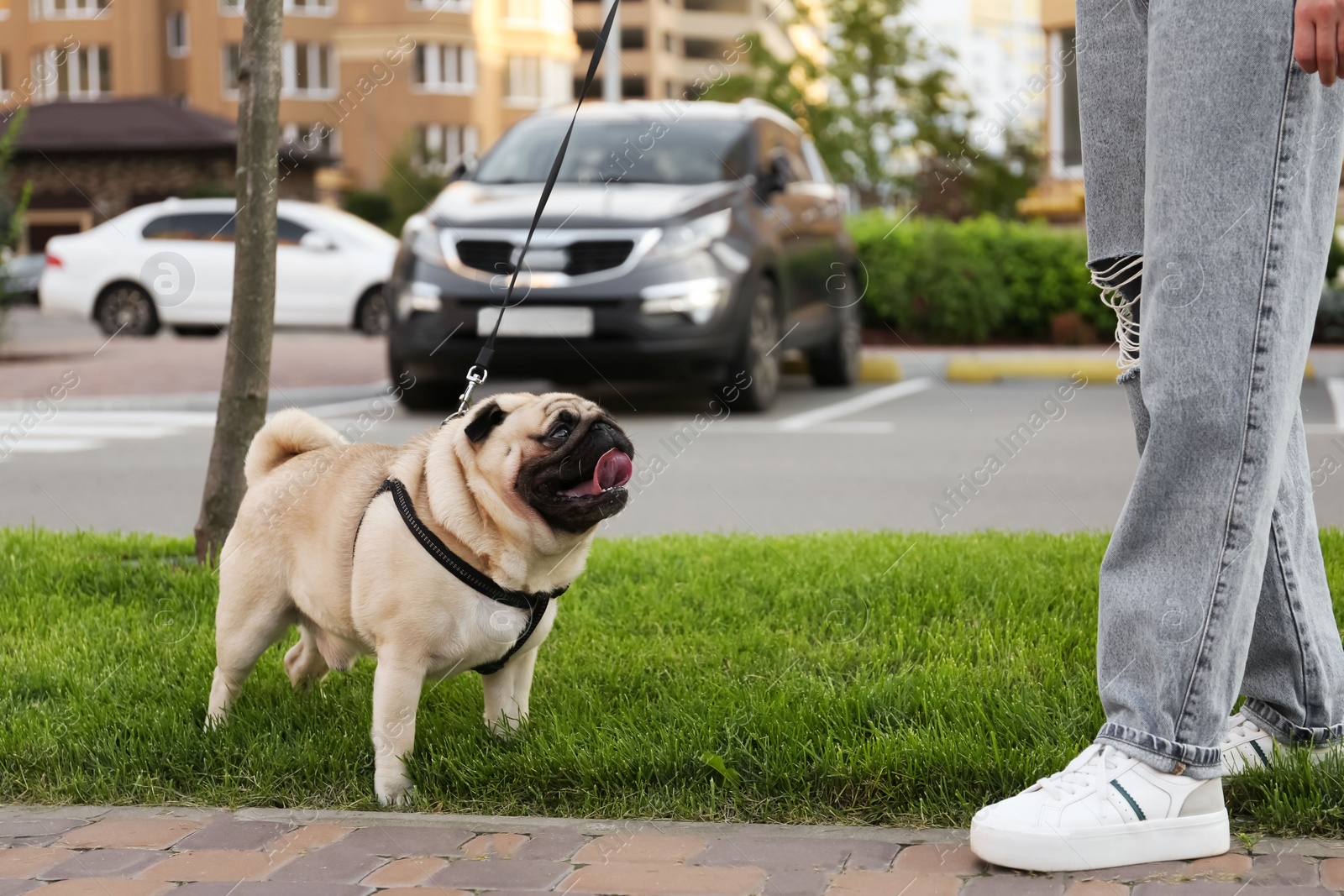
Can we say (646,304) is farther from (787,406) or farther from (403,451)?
(403,451)

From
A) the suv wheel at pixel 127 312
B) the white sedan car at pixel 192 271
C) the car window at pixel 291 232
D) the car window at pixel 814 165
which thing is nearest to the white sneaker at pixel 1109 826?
the car window at pixel 814 165

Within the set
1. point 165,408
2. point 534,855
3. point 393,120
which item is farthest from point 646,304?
point 393,120

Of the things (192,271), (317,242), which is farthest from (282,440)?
(192,271)

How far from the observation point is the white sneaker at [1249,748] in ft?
9.07

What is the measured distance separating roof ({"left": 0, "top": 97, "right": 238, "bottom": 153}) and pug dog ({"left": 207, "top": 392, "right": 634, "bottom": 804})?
41362 mm

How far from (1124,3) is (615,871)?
1813 mm

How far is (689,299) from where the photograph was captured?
989cm

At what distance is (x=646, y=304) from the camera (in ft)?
32.2

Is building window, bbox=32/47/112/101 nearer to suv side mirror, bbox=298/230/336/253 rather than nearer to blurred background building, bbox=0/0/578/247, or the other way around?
blurred background building, bbox=0/0/578/247

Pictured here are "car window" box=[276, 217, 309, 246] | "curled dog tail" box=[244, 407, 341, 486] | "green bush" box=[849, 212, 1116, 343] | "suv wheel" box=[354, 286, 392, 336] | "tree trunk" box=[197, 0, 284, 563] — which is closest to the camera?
"curled dog tail" box=[244, 407, 341, 486]

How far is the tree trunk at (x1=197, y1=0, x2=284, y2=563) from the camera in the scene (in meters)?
4.93

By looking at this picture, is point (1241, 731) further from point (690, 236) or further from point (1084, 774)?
point (690, 236)

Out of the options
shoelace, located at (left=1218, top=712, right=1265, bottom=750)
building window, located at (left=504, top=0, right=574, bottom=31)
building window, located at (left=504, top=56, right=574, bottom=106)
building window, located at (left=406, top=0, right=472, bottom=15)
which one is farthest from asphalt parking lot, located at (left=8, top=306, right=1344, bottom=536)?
building window, located at (left=504, top=0, right=574, bottom=31)

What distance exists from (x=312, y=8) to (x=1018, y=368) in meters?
49.6
